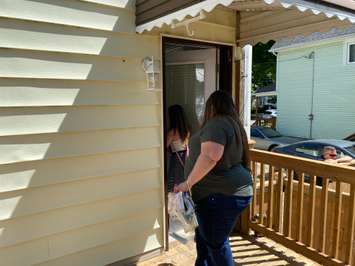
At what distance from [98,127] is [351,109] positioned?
36.2 ft

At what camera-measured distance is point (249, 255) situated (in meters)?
2.82

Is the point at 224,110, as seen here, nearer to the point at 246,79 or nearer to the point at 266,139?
the point at 246,79

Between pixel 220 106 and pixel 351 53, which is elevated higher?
pixel 351 53

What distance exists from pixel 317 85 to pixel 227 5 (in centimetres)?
1181

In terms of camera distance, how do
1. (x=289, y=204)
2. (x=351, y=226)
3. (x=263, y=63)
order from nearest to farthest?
(x=351, y=226)
(x=289, y=204)
(x=263, y=63)

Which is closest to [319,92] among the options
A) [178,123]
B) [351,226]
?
[178,123]

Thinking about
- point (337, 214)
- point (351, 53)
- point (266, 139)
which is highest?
point (351, 53)

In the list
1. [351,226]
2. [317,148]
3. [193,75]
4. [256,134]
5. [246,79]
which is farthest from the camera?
[256,134]

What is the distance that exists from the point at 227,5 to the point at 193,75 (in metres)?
1.93

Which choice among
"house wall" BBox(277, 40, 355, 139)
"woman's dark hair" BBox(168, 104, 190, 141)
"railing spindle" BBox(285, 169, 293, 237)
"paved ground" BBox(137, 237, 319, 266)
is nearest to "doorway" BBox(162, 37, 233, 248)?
"woman's dark hair" BBox(168, 104, 190, 141)

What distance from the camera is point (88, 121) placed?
2303mm

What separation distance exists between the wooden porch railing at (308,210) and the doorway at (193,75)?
0.81 m

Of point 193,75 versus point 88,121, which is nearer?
point 88,121

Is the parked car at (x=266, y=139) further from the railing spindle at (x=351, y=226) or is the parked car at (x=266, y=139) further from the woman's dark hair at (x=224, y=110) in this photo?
the woman's dark hair at (x=224, y=110)
